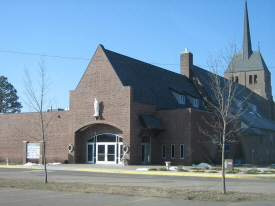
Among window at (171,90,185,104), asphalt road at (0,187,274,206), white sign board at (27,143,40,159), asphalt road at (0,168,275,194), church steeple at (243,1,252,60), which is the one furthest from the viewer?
church steeple at (243,1,252,60)

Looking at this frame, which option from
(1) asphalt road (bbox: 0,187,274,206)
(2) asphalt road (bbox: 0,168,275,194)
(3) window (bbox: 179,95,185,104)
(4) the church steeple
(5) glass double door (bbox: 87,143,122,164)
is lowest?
(2) asphalt road (bbox: 0,168,275,194)

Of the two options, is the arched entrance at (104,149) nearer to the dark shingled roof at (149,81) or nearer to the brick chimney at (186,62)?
the dark shingled roof at (149,81)

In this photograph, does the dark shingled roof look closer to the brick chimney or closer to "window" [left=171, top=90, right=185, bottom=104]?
"window" [left=171, top=90, right=185, bottom=104]

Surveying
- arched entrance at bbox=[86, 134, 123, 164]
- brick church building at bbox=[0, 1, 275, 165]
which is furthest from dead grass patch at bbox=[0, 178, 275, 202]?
arched entrance at bbox=[86, 134, 123, 164]

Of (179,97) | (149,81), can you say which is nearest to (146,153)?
(149,81)

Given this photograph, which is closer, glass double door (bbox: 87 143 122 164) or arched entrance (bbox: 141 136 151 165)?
glass double door (bbox: 87 143 122 164)

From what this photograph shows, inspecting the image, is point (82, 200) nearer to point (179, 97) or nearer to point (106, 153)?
point (106, 153)

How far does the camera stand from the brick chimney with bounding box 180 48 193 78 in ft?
158

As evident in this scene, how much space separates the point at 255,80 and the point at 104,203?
6167 centimetres

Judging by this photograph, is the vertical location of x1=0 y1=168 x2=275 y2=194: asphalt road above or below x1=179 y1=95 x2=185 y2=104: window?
below

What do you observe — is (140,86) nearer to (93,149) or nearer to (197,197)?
(93,149)

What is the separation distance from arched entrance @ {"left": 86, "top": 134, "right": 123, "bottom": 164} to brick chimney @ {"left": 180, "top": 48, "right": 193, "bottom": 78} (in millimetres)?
16265

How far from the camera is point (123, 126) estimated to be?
3441cm

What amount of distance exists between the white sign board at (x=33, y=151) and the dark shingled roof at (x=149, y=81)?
11.8 metres
